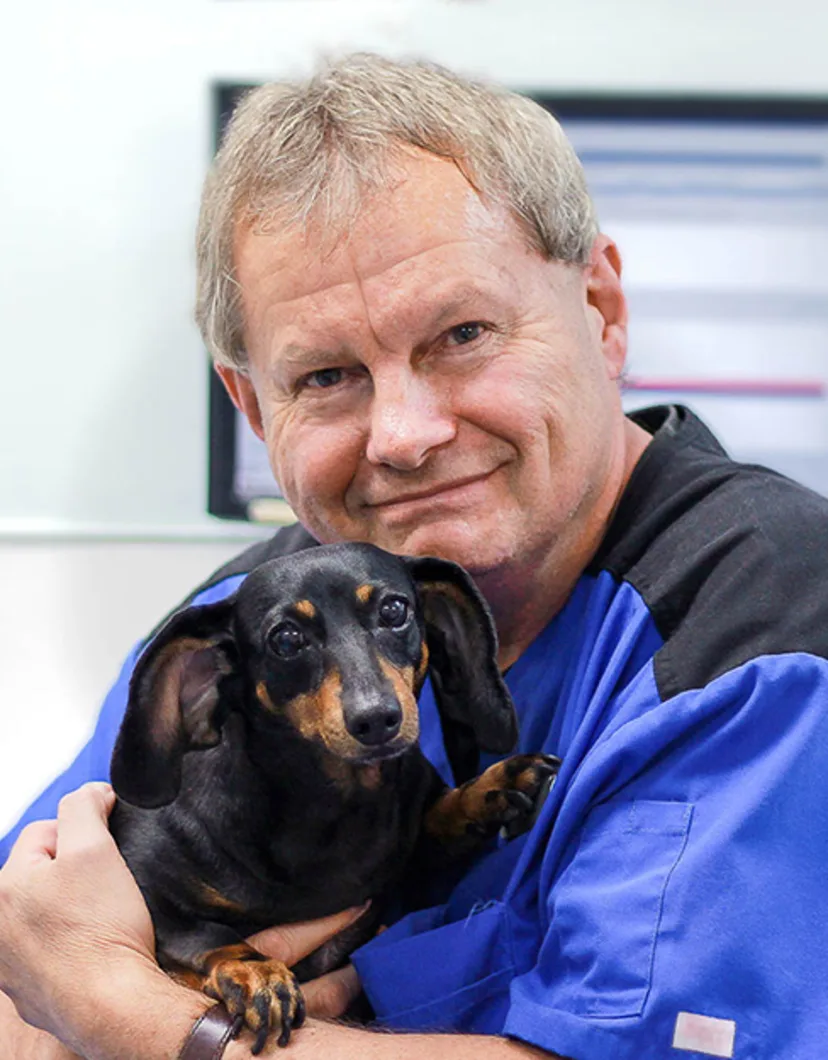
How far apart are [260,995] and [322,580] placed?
0.38 metres

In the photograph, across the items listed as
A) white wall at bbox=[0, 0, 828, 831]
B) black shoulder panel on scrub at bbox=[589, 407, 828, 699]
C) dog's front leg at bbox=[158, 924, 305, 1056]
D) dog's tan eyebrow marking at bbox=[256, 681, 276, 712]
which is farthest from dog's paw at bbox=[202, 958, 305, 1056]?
white wall at bbox=[0, 0, 828, 831]

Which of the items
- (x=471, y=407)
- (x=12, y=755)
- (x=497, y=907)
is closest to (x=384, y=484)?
(x=471, y=407)

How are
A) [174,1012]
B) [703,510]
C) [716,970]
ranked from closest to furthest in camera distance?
[716,970], [174,1012], [703,510]

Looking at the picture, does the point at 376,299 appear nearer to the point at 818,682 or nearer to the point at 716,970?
the point at 818,682

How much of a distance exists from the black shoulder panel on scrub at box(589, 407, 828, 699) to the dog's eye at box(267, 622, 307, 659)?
32cm

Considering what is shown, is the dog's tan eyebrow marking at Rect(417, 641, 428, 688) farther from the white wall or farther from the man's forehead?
the white wall

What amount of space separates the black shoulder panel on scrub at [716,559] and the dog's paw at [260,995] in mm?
419

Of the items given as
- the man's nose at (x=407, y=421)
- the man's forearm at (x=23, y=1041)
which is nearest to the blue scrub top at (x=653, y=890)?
the man's nose at (x=407, y=421)

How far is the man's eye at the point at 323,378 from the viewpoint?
1.33 metres

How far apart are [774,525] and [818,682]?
0.20m

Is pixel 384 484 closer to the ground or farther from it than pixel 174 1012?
farther from it

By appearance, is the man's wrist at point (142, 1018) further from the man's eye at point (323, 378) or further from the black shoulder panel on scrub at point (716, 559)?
the man's eye at point (323, 378)

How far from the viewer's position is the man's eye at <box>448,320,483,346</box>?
4.18 ft

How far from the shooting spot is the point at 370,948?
1223 millimetres
